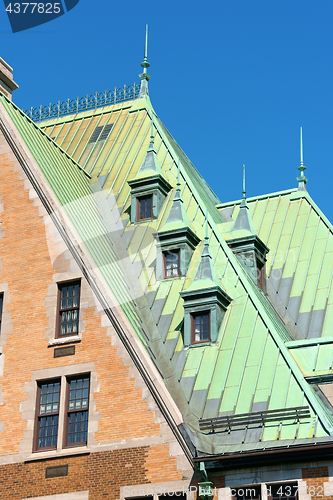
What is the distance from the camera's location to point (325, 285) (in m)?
35.5

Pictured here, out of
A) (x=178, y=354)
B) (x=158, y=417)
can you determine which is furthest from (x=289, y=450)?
(x=178, y=354)

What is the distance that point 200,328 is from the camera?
3012 centimetres

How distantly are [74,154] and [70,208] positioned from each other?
8.06m

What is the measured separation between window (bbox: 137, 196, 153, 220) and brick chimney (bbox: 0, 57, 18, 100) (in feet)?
30.9

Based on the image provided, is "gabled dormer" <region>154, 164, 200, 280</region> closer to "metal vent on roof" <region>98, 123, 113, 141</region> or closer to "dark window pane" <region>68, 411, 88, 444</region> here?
"dark window pane" <region>68, 411, 88, 444</region>

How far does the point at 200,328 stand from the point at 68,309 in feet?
15.9

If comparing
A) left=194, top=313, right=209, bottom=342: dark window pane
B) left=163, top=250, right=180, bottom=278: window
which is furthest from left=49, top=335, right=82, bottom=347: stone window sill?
left=163, top=250, right=180, bottom=278: window

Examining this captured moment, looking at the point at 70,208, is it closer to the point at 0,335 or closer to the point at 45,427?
the point at 0,335

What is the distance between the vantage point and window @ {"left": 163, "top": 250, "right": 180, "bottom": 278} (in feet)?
108

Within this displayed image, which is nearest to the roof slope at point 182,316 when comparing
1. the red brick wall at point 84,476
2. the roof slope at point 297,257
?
the roof slope at point 297,257

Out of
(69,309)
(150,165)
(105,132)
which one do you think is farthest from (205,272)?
(105,132)

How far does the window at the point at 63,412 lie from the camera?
27.2 metres

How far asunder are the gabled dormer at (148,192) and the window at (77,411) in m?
9.71

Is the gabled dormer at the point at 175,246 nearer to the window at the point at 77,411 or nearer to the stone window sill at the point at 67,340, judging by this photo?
the stone window sill at the point at 67,340
